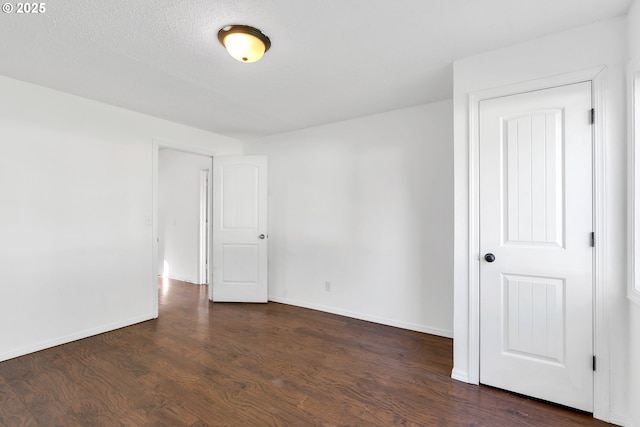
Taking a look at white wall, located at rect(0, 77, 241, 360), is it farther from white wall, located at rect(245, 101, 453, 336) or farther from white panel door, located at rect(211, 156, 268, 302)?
white wall, located at rect(245, 101, 453, 336)

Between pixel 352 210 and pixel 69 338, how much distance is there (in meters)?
3.16

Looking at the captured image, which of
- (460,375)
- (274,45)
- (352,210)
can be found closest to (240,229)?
(352,210)

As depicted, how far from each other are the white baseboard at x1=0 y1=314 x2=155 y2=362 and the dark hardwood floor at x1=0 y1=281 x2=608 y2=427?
68 millimetres

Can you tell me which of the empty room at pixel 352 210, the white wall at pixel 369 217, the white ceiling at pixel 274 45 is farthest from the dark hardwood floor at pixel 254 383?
the white ceiling at pixel 274 45

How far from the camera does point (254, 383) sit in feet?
7.02

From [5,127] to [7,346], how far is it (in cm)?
185

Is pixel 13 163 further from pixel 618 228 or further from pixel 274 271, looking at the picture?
pixel 618 228

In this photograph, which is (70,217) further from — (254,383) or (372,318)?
(372,318)

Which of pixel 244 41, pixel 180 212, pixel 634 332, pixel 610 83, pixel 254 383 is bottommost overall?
pixel 254 383

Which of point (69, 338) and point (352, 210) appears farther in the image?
point (352, 210)

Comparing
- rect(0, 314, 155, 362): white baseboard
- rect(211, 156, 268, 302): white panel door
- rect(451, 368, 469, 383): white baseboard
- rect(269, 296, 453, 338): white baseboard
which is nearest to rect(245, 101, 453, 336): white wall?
rect(269, 296, 453, 338): white baseboard

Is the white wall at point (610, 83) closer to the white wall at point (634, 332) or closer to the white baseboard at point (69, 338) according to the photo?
the white wall at point (634, 332)

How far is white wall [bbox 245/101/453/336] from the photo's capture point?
305 centimetres

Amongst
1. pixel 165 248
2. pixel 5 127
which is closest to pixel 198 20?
pixel 5 127
